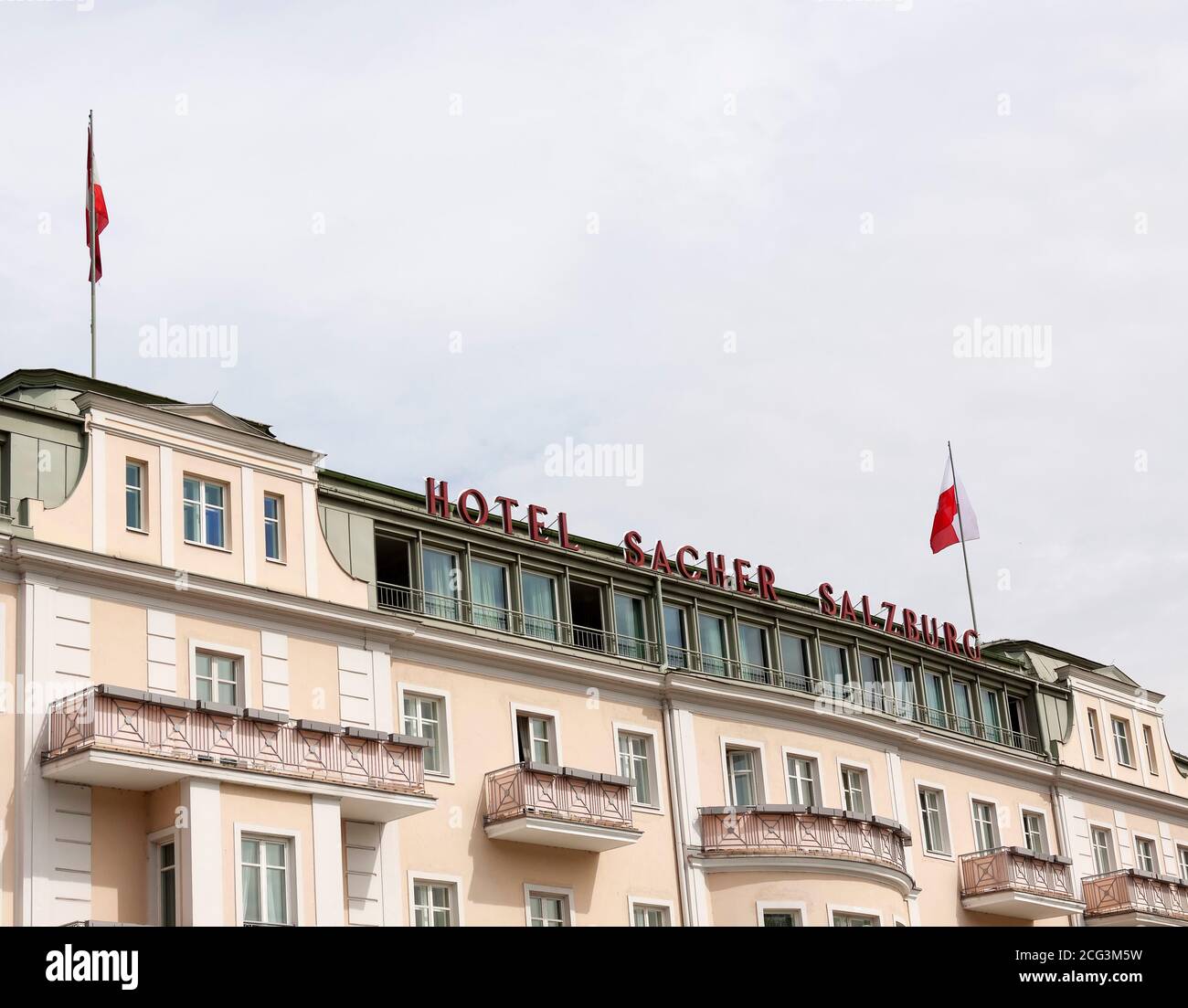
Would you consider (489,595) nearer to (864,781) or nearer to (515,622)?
(515,622)

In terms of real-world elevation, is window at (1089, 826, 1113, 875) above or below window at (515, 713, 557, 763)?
below

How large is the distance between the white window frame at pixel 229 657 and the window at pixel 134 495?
2790mm

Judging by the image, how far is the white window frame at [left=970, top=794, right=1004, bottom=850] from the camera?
2151 inches

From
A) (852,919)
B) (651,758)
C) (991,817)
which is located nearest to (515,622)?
(651,758)

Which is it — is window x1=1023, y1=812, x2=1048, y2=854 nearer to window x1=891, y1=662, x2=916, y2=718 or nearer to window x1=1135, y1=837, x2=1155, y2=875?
window x1=1135, y1=837, x2=1155, y2=875

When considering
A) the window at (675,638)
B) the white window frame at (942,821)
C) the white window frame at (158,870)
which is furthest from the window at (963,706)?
the white window frame at (158,870)

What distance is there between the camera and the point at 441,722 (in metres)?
41.7

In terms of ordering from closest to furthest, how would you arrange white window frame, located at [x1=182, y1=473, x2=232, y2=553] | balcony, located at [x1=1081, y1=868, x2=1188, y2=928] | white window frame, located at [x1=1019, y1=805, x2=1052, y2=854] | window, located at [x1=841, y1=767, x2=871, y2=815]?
1. white window frame, located at [x1=182, y1=473, x2=232, y2=553]
2. window, located at [x1=841, y1=767, x2=871, y2=815]
3. balcony, located at [x1=1081, y1=868, x2=1188, y2=928]
4. white window frame, located at [x1=1019, y1=805, x2=1052, y2=854]

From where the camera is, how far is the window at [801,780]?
48.4 meters

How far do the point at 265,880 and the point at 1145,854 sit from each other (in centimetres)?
3733

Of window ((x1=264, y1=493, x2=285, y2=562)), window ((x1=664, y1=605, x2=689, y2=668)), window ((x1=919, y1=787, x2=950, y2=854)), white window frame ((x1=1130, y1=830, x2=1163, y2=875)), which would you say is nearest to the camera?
window ((x1=264, y1=493, x2=285, y2=562))

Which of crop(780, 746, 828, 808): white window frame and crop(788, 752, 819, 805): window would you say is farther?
crop(788, 752, 819, 805): window

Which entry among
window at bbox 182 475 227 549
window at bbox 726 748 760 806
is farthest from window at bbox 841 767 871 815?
window at bbox 182 475 227 549

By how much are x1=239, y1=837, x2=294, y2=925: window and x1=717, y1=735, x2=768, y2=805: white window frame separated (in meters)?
14.4
